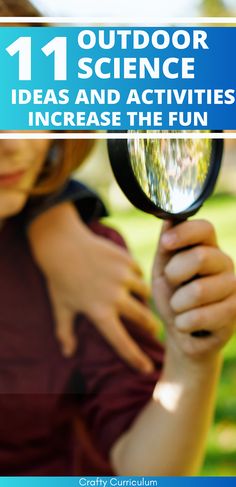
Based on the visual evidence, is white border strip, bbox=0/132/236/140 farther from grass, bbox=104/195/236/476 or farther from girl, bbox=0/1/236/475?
grass, bbox=104/195/236/476

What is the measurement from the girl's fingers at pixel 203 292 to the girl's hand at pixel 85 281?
1.25 feet

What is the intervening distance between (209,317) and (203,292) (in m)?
0.04

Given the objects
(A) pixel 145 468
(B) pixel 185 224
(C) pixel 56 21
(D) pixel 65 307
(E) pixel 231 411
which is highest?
(C) pixel 56 21

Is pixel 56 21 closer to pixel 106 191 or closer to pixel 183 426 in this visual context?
pixel 183 426

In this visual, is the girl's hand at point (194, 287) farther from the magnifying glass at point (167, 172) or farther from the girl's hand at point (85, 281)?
the girl's hand at point (85, 281)

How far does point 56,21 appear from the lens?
132cm

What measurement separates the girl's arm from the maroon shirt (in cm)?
7

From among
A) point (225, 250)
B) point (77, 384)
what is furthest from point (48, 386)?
point (225, 250)

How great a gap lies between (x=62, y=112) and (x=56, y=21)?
0.45 ft

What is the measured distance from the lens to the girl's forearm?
126 centimetres

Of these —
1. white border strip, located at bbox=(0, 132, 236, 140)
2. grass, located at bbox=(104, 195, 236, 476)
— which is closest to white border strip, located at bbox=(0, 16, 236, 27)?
white border strip, located at bbox=(0, 132, 236, 140)

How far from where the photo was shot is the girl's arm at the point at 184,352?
110 cm

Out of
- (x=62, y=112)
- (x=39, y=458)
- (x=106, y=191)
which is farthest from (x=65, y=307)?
(x=106, y=191)

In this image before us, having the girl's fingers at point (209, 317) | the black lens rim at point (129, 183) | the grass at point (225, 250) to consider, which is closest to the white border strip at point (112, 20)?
the black lens rim at point (129, 183)
